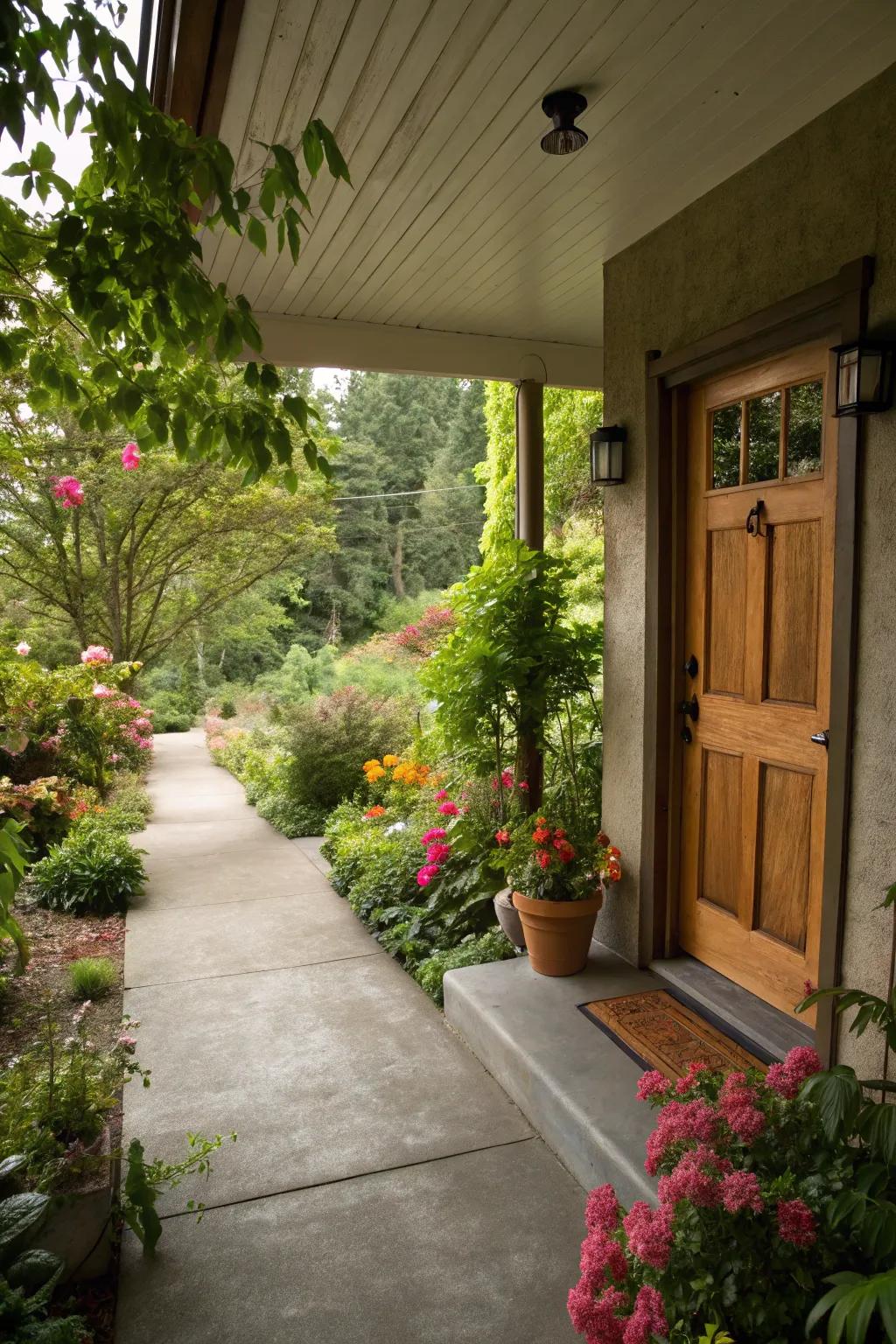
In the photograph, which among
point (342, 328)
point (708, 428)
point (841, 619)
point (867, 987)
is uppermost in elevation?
point (342, 328)

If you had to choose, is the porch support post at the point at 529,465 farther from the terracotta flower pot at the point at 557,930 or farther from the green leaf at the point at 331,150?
the green leaf at the point at 331,150

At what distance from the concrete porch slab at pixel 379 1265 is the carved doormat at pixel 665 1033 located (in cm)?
46

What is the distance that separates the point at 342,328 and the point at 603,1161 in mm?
3827

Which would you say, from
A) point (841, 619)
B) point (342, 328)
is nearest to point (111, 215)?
point (841, 619)

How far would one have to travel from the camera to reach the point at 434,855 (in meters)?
Result: 4.10

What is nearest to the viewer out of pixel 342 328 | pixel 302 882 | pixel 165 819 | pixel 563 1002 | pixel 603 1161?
pixel 603 1161

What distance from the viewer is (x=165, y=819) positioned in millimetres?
6754

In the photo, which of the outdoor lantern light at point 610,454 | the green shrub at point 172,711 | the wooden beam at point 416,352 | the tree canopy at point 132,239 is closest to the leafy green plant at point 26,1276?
the tree canopy at point 132,239

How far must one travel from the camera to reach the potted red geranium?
123 inches

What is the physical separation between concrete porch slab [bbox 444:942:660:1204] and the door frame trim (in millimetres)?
380

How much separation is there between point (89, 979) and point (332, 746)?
10.7 feet

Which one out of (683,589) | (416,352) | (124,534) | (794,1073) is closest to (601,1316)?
(794,1073)

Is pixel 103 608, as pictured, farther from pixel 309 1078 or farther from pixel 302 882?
pixel 309 1078

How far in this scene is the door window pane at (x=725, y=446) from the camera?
2.94 metres
